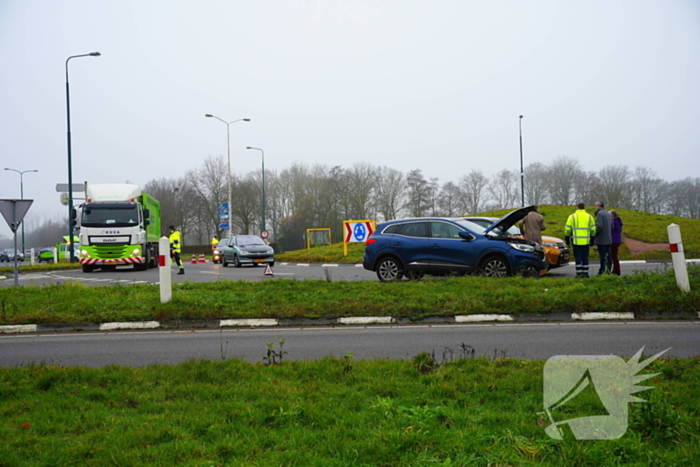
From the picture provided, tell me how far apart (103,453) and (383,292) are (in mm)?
8006

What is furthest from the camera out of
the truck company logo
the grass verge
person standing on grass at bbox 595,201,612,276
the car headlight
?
person standing on grass at bbox 595,201,612,276

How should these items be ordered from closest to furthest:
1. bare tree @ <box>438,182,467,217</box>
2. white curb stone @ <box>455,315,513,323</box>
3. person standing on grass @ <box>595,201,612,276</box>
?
1. white curb stone @ <box>455,315,513,323</box>
2. person standing on grass @ <box>595,201,612,276</box>
3. bare tree @ <box>438,182,467,217</box>

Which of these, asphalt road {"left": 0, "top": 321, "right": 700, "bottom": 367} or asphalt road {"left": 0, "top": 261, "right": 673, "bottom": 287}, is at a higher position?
asphalt road {"left": 0, "top": 261, "right": 673, "bottom": 287}

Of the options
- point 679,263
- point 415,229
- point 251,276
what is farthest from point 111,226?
point 679,263

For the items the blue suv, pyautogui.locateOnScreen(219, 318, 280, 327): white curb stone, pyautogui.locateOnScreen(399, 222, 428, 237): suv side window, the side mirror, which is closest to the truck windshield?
the blue suv

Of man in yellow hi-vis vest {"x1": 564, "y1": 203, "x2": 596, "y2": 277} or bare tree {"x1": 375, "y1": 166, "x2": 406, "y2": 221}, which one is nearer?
man in yellow hi-vis vest {"x1": 564, "y1": 203, "x2": 596, "y2": 277}

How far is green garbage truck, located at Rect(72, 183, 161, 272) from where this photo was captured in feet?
75.7

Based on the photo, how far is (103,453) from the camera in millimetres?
3357

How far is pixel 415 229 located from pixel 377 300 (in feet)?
14.3

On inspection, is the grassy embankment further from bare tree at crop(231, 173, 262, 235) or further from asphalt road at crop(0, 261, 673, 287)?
bare tree at crop(231, 173, 262, 235)

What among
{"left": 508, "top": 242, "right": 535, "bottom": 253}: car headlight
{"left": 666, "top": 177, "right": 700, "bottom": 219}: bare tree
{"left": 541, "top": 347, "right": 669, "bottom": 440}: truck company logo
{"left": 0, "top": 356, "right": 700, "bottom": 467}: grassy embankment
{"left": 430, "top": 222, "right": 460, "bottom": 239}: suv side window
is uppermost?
{"left": 666, "top": 177, "right": 700, "bottom": 219}: bare tree

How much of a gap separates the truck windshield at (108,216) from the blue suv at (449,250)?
1323 cm

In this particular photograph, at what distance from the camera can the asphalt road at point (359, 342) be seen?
655cm

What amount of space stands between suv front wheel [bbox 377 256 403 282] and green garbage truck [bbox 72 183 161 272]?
1368 cm
